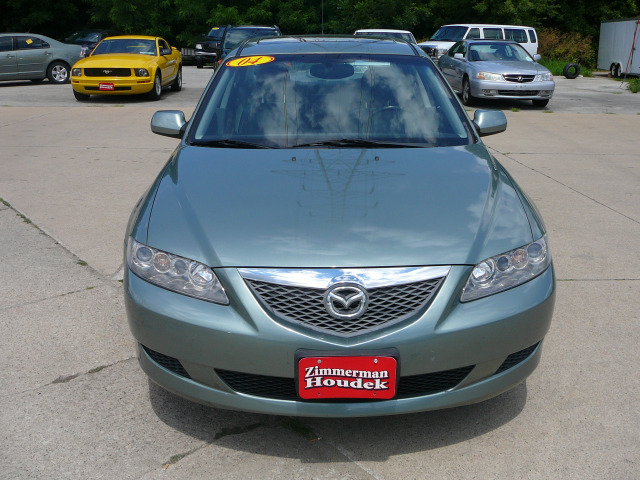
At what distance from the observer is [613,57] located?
28562 millimetres

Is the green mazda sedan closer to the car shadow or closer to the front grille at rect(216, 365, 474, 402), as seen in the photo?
the front grille at rect(216, 365, 474, 402)

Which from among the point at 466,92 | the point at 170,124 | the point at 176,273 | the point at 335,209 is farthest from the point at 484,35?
the point at 176,273

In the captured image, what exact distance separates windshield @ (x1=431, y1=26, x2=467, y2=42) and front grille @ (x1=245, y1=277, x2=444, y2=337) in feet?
72.8

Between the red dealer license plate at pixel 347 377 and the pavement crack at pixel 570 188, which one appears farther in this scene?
the pavement crack at pixel 570 188

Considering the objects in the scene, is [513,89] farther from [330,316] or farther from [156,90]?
[330,316]

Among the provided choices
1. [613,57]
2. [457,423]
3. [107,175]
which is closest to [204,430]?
[457,423]

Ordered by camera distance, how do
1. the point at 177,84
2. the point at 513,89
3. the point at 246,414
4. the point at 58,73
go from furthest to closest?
the point at 58,73
the point at 177,84
the point at 513,89
the point at 246,414

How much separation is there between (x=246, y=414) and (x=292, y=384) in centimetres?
60

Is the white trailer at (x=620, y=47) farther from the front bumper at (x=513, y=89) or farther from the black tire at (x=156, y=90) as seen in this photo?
the black tire at (x=156, y=90)

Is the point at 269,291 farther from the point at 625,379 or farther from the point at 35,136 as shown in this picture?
the point at 35,136

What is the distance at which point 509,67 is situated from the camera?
15508 mm

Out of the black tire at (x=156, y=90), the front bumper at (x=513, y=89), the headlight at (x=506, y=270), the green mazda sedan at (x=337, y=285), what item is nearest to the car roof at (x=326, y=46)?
the green mazda sedan at (x=337, y=285)

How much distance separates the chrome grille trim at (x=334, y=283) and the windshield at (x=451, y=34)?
2215 centimetres

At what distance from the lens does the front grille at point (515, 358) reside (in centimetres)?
285
